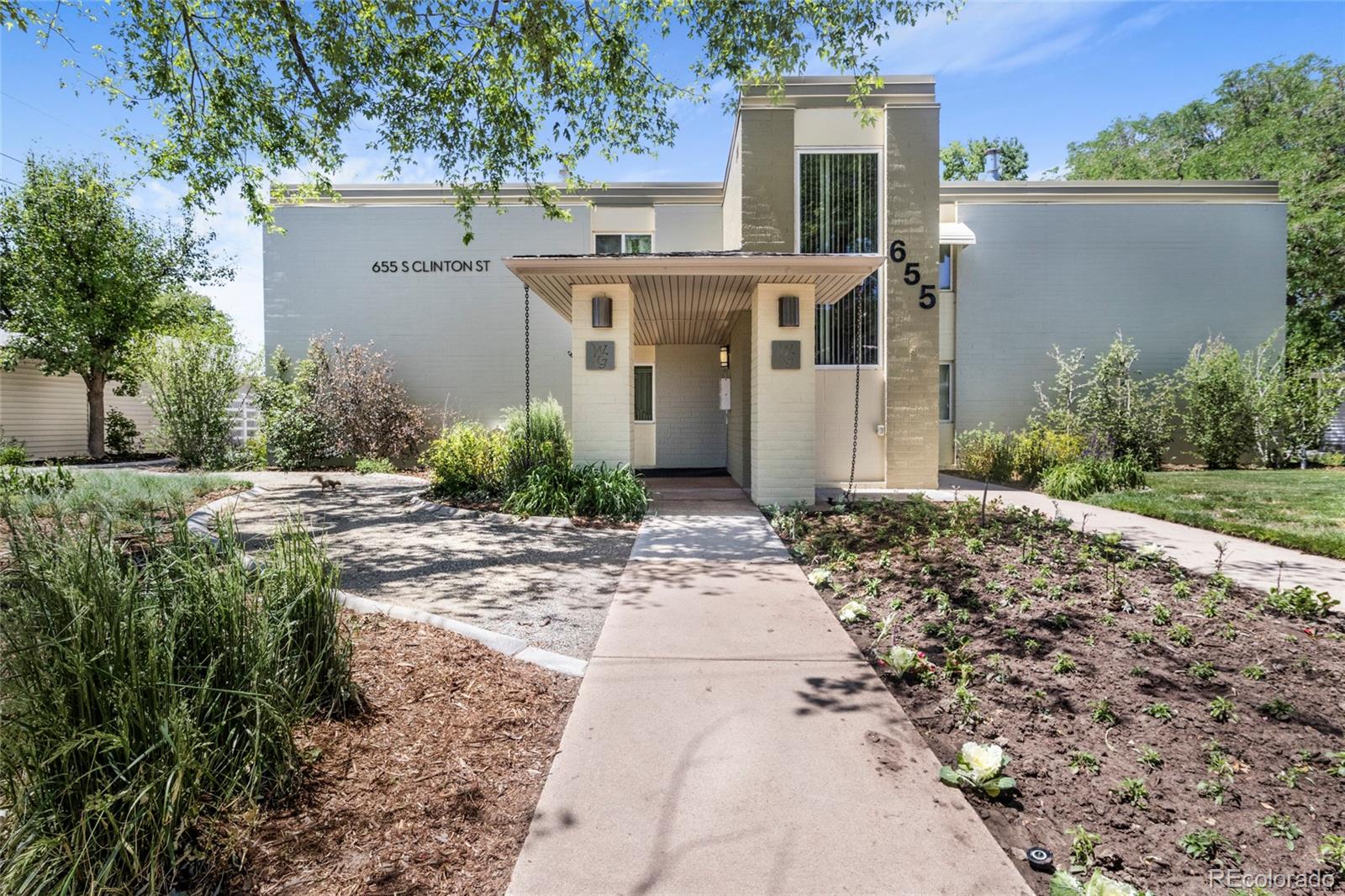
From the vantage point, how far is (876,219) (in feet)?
32.4

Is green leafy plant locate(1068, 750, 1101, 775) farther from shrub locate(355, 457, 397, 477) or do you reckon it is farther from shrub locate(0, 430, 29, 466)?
shrub locate(0, 430, 29, 466)

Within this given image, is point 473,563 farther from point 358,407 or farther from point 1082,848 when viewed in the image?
point 358,407

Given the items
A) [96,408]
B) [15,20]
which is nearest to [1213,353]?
[15,20]

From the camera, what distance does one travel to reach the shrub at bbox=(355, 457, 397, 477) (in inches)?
480

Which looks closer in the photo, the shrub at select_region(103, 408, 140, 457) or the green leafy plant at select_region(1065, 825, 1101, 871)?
the green leafy plant at select_region(1065, 825, 1101, 871)

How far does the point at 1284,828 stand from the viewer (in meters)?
1.86

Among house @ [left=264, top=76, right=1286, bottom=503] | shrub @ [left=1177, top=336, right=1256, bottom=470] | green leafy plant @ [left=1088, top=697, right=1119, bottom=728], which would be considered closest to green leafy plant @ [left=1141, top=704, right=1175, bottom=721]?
green leafy plant @ [left=1088, top=697, right=1119, bottom=728]

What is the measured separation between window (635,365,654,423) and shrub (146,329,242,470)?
29.7ft

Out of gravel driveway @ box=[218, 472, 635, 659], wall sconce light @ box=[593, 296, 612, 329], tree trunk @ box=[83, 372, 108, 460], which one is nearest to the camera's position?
gravel driveway @ box=[218, 472, 635, 659]

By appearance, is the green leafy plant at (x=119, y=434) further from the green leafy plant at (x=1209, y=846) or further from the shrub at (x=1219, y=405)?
the shrub at (x=1219, y=405)

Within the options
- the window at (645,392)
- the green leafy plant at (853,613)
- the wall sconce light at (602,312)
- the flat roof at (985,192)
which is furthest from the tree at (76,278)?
the green leafy plant at (853,613)

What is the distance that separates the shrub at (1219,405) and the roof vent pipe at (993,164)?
648 cm

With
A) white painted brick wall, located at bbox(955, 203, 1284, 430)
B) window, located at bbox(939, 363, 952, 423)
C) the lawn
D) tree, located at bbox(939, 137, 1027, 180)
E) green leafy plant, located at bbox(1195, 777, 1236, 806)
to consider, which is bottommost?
green leafy plant, located at bbox(1195, 777, 1236, 806)

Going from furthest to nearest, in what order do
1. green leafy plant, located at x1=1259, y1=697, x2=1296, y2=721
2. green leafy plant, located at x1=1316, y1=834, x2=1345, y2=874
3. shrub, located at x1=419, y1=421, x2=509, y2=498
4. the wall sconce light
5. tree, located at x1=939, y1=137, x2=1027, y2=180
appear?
tree, located at x1=939, y1=137, x2=1027, y2=180, shrub, located at x1=419, y1=421, x2=509, y2=498, the wall sconce light, green leafy plant, located at x1=1259, y1=697, x2=1296, y2=721, green leafy plant, located at x1=1316, y1=834, x2=1345, y2=874
